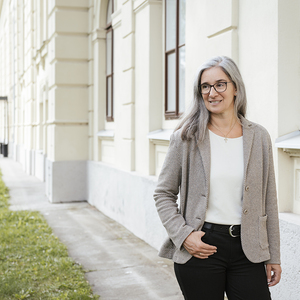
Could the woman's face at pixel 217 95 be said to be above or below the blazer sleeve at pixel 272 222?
above

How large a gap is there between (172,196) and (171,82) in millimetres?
4318

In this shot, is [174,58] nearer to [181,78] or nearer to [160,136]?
[181,78]

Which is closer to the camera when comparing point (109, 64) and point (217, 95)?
point (217, 95)

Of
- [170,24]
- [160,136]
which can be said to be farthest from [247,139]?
[170,24]

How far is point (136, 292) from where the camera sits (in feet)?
14.9

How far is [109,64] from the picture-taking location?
9.46 metres

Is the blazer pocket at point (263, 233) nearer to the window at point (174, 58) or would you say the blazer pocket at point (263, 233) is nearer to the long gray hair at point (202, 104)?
the long gray hair at point (202, 104)

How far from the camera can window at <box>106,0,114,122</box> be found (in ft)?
30.3

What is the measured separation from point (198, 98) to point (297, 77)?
1843mm

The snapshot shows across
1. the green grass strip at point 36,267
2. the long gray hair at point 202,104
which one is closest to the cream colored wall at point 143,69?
A: the long gray hair at point 202,104

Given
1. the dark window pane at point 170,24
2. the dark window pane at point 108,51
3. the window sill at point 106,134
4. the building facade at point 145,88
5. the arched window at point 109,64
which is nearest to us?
the building facade at point 145,88

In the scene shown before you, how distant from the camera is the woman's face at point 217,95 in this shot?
7.21 feet

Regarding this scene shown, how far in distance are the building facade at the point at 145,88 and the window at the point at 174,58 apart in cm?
1

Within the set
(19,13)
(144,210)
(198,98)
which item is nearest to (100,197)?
(144,210)
